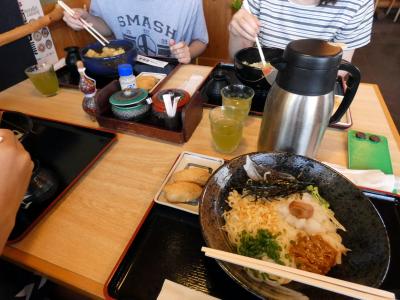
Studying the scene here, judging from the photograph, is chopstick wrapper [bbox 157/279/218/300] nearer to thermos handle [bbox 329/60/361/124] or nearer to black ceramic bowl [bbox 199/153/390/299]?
black ceramic bowl [bbox 199/153/390/299]

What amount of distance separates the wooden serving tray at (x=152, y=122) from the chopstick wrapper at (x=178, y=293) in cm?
60

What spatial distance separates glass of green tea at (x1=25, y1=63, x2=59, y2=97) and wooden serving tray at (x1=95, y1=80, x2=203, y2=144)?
464 millimetres

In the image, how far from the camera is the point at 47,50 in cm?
272

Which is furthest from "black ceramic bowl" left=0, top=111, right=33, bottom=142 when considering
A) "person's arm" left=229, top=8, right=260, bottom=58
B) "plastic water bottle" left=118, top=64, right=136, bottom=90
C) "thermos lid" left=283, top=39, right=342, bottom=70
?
"person's arm" left=229, top=8, right=260, bottom=58

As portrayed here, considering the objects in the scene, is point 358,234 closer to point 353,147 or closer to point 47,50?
point 353,147

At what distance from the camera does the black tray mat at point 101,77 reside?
1564mm

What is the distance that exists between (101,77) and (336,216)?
1.49 metres

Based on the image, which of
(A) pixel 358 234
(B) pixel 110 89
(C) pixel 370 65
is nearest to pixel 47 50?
(B) pixel 110 89

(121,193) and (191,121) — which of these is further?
(191,121)

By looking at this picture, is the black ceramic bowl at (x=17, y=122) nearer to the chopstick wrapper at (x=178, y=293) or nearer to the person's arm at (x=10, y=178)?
the person's arm at (x=10, y=178)

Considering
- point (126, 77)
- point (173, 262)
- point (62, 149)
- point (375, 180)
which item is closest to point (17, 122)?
point (62, 149)

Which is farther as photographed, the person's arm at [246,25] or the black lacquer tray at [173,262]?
the person's arm at [246,25]

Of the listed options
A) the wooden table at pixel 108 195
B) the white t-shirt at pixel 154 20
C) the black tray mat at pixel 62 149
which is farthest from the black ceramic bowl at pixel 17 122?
the white t-shirt at pixel 154 20

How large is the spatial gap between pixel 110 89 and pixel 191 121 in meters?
0.47
